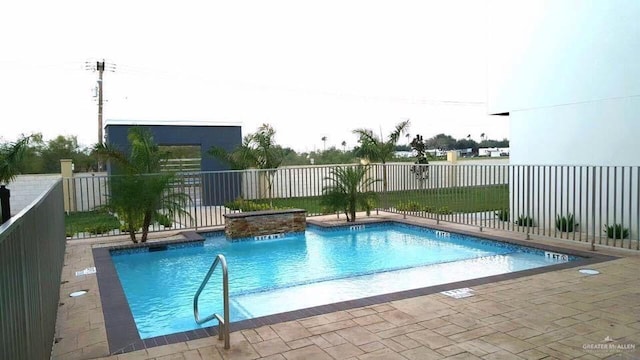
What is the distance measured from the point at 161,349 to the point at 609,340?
358 cm

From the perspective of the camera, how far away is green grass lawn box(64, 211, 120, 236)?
9.91 m

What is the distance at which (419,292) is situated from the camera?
16.9 feet

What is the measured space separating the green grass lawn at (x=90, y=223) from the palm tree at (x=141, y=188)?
2.68 ft

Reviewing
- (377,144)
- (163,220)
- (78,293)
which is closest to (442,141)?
(377,144)

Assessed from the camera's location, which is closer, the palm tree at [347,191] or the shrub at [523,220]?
the shrub at [523,220]

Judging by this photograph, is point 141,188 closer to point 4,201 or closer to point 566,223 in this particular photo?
point 4,201

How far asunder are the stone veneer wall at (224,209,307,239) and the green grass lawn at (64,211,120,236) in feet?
8.22

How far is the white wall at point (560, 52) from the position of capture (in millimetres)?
8250

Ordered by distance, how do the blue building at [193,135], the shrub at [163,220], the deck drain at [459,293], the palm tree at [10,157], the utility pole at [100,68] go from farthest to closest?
the utility pole at [100,68], the blue building at [193,135], the palm tree at [10,157], the shrub at [163,220], the deck drain at [459,293]

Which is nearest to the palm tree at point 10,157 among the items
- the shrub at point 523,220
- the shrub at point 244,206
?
the shrub at point 244,206

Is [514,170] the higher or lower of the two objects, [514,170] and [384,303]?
the higher

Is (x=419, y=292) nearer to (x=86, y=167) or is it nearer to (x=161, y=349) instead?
(x=161, y=349)

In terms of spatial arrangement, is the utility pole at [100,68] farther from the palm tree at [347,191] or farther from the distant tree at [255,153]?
the palm tree at [347,191]

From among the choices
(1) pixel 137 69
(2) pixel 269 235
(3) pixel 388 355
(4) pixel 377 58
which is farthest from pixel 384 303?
(1) pixel 137 69
